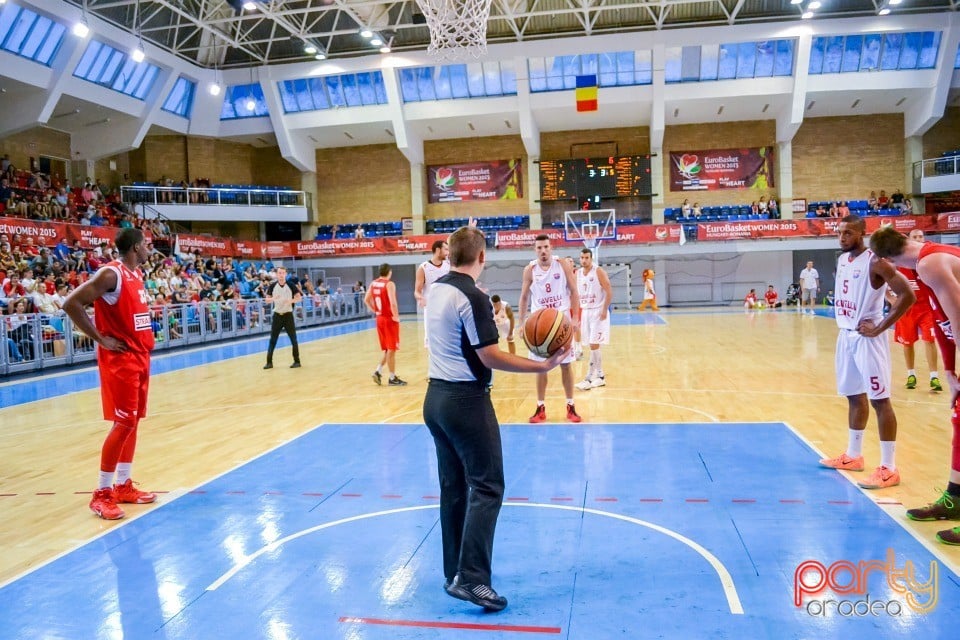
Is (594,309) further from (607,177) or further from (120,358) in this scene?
(607,177)

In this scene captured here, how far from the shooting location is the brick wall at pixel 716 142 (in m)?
30.2

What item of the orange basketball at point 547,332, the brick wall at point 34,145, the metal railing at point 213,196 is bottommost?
the orange basketball at point 547,332

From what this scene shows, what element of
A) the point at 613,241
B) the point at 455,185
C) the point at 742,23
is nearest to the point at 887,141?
the point at 742,23

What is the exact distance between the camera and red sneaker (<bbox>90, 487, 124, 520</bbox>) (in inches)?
175

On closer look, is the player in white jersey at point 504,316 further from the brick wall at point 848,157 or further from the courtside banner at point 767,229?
the brick wall at point 848,157

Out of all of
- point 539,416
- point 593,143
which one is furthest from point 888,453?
point 593,143

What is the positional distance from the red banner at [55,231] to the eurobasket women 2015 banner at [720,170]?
22.6 meters

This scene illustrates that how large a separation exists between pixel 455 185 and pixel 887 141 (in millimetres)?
18856

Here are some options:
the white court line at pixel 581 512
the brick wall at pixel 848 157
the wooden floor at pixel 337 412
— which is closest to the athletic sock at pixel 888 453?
the wooden floor at pixel 337 412

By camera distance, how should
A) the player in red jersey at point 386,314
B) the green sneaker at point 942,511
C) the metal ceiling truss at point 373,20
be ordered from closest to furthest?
the green sneaker at point 942,511 → the player in red jersey at point 386,314 → the metal ceiling truss at point 373,20

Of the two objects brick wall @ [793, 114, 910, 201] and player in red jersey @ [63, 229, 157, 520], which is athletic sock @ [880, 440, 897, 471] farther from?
brick wall @ [793, 114, 910, 201]

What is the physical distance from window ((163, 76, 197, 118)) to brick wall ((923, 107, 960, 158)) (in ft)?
102

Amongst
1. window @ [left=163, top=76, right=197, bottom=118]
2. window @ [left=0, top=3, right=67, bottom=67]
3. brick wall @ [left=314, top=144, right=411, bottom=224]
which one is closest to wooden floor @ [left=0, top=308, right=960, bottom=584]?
window @ [left=0, top=3, right=67, bottom=67]

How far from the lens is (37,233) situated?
Result: 59.2ft
